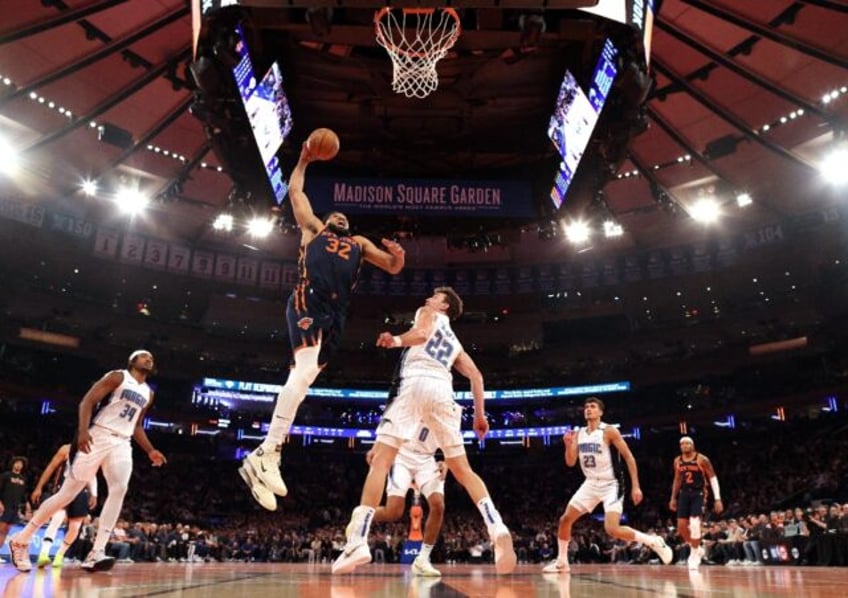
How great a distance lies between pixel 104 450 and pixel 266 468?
2.99 meters

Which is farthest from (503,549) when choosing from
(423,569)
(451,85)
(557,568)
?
(451,85)

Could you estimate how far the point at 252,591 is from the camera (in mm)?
4000

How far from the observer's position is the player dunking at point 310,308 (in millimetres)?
5168

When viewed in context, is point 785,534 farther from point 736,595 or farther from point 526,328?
point 526,328

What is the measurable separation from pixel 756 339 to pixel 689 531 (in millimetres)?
22874

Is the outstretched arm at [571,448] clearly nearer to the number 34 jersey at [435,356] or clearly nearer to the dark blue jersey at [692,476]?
the dark blue jersey at [692,476]

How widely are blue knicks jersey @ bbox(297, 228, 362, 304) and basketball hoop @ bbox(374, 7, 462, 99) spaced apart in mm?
4422

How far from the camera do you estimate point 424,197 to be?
13.1 metres

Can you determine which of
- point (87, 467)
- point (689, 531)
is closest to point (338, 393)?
point (689, 531)

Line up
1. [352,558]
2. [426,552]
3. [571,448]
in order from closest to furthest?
[352,558]
[426,552]
[571,448]

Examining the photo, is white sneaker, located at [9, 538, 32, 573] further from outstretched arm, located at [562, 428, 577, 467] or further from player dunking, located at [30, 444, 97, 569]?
outstretched arm, located at [562, 428, 577, 467]

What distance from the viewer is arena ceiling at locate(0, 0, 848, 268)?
11617 millimetres

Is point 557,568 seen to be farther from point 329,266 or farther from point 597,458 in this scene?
point 329,266

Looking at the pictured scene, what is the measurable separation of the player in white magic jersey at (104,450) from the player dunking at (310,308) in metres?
2.61
